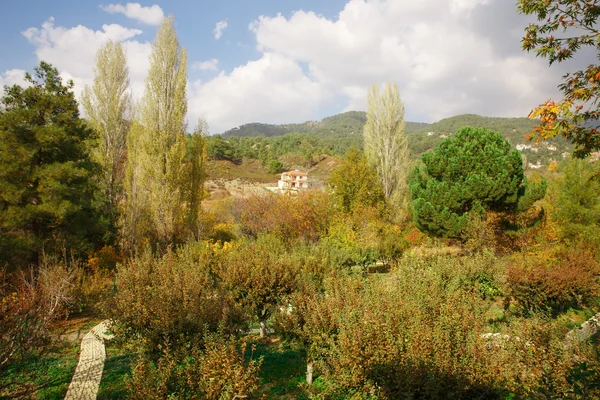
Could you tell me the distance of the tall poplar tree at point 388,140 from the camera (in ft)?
80.9

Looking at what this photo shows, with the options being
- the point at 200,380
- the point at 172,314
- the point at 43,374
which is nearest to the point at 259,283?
the point at 172,314

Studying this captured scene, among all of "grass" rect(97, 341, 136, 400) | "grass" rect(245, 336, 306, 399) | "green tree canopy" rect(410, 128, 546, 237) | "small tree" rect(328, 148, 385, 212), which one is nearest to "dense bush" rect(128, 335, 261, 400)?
"grass" rect(245, 336, 306, 399)

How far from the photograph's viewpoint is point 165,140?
15.1 metres

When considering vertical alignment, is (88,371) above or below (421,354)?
below

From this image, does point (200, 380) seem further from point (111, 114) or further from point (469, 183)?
point (111, 114)

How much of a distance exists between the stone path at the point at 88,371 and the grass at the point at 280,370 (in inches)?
119

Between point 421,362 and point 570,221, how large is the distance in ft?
47.5

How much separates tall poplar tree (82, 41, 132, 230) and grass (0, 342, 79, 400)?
10761 millimetres

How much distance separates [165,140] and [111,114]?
549 centimetres

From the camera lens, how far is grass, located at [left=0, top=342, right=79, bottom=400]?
5.10 meters

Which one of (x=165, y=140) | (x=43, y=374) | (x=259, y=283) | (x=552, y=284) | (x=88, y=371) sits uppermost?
(x=165, y=140)

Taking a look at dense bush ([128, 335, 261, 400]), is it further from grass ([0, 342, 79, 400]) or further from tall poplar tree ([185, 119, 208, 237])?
tall poplar tree ([185, 119, 208, 237])

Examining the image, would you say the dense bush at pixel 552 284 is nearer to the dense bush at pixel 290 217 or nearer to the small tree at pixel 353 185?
the dense bush at pixel 290 217

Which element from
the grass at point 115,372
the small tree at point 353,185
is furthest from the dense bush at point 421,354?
the small tree at point 353,185
